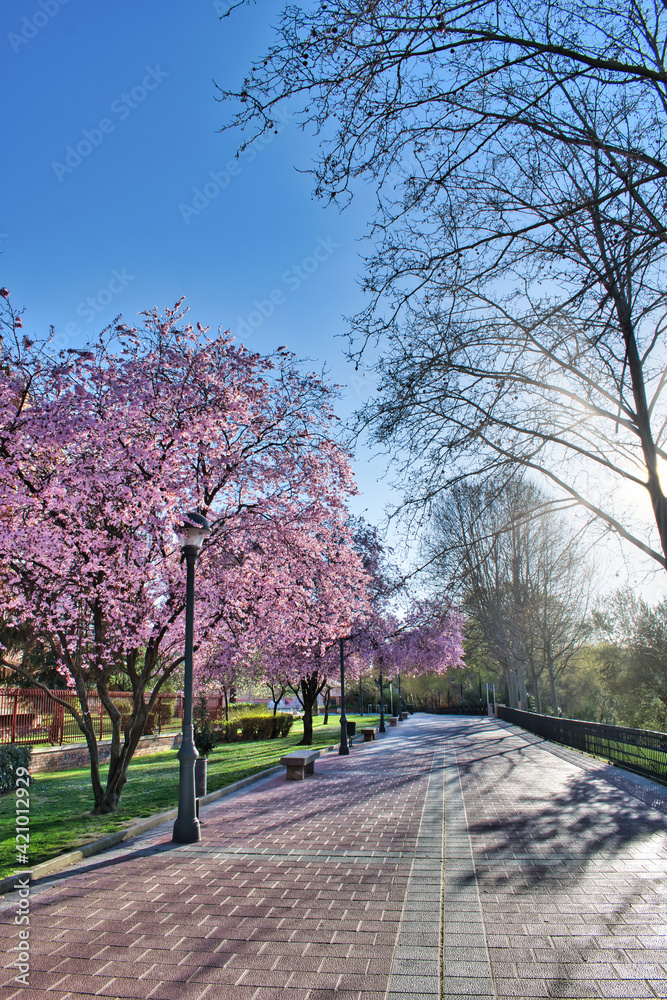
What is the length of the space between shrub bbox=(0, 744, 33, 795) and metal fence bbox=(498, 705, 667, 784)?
14345 millimetres

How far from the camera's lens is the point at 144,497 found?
404 inches

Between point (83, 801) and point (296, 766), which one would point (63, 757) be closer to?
point (83, 801)

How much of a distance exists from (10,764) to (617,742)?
1463cm

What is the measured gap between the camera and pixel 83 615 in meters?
11.4

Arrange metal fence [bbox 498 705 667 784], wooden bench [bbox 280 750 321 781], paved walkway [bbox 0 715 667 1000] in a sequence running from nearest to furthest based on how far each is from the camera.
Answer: paved walkway [bbox 0 715 667 1000]
metal fence [bbox 498 705 667 784]
wooden bench [bbox 280 750 321 781]

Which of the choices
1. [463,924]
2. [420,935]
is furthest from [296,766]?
[420,935]

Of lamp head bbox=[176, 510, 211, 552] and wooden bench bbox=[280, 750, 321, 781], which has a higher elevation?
lamp head bbox=[176, 510, 211, 552]

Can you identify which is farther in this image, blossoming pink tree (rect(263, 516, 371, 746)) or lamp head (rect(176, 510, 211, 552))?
blossoming pink tree (rect(263, 516, 371, 746))

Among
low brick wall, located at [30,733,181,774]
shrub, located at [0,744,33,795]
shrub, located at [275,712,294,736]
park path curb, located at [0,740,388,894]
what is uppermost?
park path curb, located at [0,740,388,894]

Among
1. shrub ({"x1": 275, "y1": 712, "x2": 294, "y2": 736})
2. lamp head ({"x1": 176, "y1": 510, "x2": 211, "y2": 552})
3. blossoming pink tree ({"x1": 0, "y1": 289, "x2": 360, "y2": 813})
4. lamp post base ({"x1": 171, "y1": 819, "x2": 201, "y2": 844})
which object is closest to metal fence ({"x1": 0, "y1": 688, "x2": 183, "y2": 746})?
blossoming pink tree ({"x1": 0, "y1": 289, "x2": 360, "y2": 813})

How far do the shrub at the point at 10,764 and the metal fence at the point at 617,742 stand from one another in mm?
14345

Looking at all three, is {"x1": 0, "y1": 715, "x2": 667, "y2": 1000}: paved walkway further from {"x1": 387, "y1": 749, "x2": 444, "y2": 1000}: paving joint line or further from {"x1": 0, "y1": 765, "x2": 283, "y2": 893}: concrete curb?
{"x1": 0, "y1": 765, "x2": 283, "y2": 893}: concrete curb

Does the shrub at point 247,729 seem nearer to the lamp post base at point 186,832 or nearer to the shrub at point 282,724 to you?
the shrub at point 282,724

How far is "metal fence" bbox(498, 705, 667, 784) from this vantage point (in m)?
11.5
